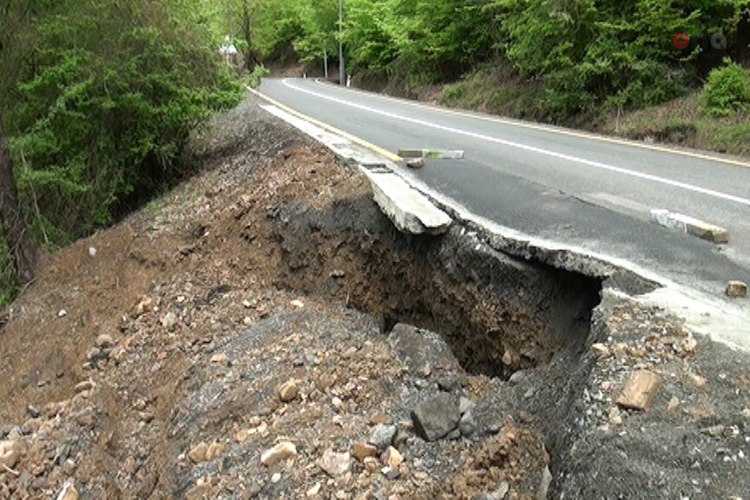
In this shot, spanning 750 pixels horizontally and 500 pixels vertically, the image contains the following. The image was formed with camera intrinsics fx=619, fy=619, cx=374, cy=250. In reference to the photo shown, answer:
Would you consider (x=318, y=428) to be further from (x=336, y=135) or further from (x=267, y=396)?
(x=336, y=135)

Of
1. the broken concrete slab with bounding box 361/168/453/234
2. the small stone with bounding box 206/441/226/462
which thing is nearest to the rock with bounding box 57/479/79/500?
the small stone with bounding box 206/441/226/462

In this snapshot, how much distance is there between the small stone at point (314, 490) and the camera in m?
3.55

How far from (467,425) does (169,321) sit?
383 cm

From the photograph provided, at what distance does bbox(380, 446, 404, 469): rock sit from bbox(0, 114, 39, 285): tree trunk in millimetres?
6943

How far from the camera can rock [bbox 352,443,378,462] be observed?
3.70 meters

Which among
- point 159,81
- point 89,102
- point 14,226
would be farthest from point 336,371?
point 159,81

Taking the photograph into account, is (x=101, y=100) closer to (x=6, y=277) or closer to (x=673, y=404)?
(x=6, y=277)

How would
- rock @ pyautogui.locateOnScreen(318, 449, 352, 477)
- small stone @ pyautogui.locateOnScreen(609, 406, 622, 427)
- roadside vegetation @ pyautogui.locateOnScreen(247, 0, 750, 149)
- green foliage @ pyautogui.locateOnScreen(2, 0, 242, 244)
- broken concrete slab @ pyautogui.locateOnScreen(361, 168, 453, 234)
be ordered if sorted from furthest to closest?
1. roadside vegetation @ pyautogui.locateOnScreen(247, 0, 750, 149)
2. green foliage @ pyautogui.locateOnScreen(2, 0, 242, 244)
3. broken concrete slab @ pyautogui.locateOnScreen(361, 168, 453, 234)
4. rock @ pyautogui.locateOnScreen(318, 449, 352, 477)
5. small stone @ pyautogui.locateOnScreen(609, 406, 622, 427)

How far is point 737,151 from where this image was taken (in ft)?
33.0

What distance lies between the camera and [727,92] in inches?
449

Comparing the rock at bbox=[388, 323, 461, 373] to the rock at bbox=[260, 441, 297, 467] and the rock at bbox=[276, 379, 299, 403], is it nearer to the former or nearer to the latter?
the rock at bbox=[276, 379, 299, 403]

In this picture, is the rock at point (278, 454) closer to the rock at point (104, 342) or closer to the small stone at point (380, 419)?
the small stone at point (380, 419)

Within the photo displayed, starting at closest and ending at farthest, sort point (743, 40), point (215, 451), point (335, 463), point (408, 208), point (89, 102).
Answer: point (335, 463), point (215, 451), point (408, 208), point (89, 102), point (743, 40)

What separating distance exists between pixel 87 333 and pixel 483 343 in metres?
4.34
